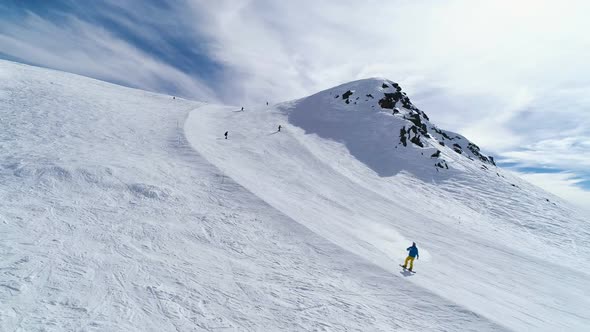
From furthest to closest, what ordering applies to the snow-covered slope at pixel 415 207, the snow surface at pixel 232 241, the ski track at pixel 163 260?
the snow-covered slope at pixel 415 207 → the snow surface at pixel 232 241 → the ski track at pixel 163 260

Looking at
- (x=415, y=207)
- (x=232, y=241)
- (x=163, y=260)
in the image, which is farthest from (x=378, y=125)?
(x=163, y=260)

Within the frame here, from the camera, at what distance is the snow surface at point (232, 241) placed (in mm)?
7332

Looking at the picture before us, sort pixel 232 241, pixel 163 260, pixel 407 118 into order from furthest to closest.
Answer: pixel 407 118 → pixel 232 241 → pixel 163 260

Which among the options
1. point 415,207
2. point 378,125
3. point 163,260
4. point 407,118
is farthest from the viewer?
point 407,118

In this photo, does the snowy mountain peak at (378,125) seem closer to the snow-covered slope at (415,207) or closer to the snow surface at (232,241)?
the snow-covered slope at (415,207)

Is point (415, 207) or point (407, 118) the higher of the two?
point (407, 118)

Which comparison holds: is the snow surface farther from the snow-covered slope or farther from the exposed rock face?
the exposed rock face

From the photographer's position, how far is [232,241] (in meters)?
11.0

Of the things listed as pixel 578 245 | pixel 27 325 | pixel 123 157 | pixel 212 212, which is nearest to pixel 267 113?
pixel 123 157

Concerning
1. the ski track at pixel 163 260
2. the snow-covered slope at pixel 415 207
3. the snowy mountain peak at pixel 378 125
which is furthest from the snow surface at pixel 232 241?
the snowy mountain peak at pixel 378 125

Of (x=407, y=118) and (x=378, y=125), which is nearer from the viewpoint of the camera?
(x=378, y=125)

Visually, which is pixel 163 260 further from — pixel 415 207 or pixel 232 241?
pixel 415 207

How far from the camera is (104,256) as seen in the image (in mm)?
8492

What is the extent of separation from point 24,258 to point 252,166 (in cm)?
1538
